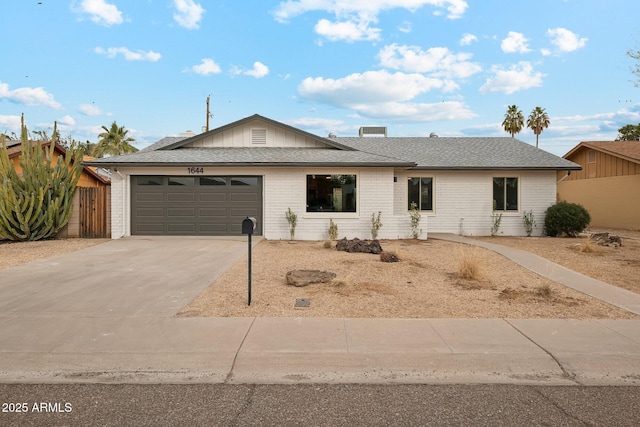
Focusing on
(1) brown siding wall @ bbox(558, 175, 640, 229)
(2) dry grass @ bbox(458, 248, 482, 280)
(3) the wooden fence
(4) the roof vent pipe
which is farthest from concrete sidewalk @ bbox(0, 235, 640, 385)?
(4) the roof vent pipe

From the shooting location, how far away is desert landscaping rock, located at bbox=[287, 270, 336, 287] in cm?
796

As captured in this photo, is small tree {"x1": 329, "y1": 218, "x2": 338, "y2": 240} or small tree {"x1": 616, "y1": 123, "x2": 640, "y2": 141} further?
small tree {"x1": 616, "y1": 123, "x2": 640, "y2": 141}

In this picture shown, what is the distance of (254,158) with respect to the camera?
15.9 m

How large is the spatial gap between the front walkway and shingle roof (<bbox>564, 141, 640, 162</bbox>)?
46.0 ft

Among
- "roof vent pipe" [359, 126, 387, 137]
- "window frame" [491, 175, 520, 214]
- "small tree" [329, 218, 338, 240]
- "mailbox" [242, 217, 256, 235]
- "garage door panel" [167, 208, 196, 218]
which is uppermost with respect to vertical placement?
"roof vent pipe" [359, 126, 387, 137]

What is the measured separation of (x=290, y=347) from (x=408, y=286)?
12.5 feet

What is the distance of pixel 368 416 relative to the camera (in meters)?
3.45

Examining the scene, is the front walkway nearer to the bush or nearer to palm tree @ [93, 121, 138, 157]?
the bush

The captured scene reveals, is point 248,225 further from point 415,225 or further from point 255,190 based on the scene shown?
point 415,225

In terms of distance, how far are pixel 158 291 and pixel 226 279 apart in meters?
1.38

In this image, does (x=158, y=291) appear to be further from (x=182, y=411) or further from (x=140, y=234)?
(x=140, y=234)

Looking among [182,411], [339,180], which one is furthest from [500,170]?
[182,411]

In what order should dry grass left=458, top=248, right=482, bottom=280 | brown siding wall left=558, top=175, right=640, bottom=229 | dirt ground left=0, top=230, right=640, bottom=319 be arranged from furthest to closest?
brown siding wall left=558, top=175, right=640, bottom=229, dry grass left=458, top=248, right=482, bottom=280, dirt ground left=0, top=230, right=640, bottom=319

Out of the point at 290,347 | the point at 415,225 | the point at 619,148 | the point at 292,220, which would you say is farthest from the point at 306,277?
the point at 619,148
